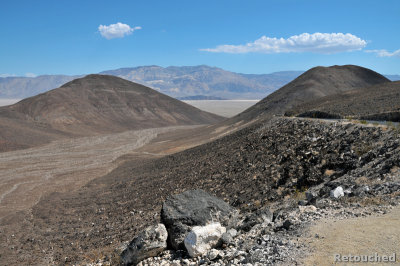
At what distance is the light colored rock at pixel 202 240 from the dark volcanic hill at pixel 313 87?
144 feet

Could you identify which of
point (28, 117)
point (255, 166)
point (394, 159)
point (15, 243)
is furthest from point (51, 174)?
point (28, 117)

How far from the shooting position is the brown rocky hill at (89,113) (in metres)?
65.8

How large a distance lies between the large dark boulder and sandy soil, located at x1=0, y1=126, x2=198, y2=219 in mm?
17616

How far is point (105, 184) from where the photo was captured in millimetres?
27844

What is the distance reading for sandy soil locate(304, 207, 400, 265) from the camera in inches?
250

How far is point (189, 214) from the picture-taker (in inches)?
356

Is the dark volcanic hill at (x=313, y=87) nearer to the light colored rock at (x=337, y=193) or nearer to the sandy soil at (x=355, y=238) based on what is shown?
the light colored rock at (x=337, y=193)

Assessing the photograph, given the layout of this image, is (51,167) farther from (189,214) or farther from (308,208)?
(308,208)

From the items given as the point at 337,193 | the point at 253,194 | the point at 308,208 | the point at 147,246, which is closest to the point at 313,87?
the point at 253,194

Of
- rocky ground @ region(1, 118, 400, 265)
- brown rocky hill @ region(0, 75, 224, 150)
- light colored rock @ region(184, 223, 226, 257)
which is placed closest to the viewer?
light colored rock @ region(184, 223, 226, 257)

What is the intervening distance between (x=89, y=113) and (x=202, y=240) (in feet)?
278

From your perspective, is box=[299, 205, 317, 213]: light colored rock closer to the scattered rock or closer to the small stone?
the scattered rock

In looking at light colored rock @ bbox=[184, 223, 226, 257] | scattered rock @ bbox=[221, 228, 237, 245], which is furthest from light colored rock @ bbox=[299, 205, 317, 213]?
light colored rock @ bbox=[184, 223, 226, 257]

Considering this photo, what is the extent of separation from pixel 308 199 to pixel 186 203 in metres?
3.77
